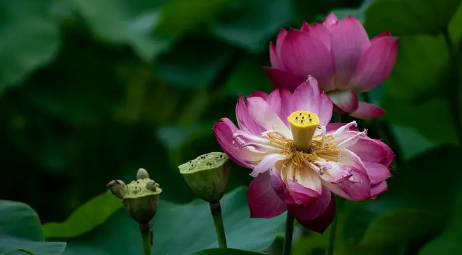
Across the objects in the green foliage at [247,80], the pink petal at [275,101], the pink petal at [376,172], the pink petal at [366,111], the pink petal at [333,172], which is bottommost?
the green foliage at [247,80]

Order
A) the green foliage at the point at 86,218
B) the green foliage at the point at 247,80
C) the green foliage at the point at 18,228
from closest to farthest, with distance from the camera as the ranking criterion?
the green foliage at the point at 18,228 < the green foliage at the point at 86,218 < the green foliage at the point at 247,80

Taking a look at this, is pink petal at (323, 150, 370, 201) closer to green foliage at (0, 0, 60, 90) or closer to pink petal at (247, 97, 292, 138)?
pink petal at (247, 97, 292, 138)

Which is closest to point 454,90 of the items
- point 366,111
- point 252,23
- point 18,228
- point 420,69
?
point 420,69

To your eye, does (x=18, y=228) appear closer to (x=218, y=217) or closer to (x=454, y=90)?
(x=218, y=217)

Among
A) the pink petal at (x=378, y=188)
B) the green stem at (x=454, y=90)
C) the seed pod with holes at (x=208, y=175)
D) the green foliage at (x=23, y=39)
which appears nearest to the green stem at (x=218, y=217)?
the seed pod with holes at (x=208, y=175)

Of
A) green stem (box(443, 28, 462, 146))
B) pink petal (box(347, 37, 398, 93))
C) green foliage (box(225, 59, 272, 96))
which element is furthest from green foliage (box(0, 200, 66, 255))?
green foliage (box(225, 59, 272, 96))

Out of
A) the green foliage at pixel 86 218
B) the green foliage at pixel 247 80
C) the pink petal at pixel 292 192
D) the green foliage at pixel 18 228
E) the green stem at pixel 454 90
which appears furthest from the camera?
the green foliage at pixel 247 80

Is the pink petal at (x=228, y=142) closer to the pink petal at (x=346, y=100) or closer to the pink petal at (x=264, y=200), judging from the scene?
the pink petal at (x=264, y=200)
